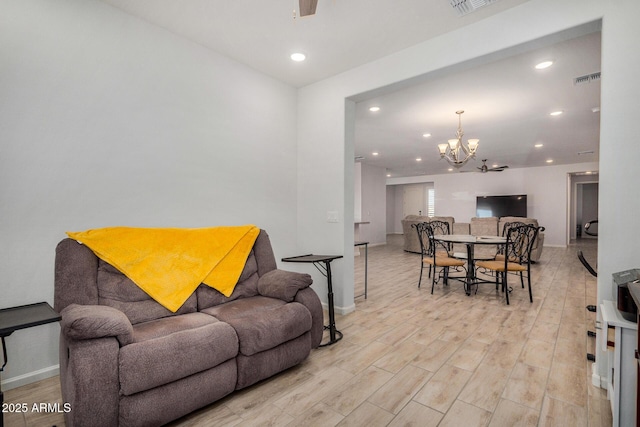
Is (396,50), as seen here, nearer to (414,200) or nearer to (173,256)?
(173,256)

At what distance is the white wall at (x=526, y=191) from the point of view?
9906mm

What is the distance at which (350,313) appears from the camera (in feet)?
11.5

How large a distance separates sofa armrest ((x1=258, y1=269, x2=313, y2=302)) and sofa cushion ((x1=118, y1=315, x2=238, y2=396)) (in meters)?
0.55

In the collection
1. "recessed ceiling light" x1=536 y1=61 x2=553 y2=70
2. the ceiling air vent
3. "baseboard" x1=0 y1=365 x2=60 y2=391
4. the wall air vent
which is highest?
the ceiling air vent

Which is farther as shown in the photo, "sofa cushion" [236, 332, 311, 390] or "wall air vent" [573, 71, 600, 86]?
"wall air vent" [573, 71, 600, 86]

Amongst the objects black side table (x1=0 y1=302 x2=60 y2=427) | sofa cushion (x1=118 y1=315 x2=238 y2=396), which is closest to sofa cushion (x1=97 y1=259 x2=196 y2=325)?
sofa cushion (x1=118 y1=315 x2=238 y2=396)

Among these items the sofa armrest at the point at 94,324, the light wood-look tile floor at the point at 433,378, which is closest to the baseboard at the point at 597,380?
the light wood-look tile floor at the point at 433,378

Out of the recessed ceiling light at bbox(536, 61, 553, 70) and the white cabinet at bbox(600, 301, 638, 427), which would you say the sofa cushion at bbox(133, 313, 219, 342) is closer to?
the white cabinet at bbox(600, 301, 638, 427)

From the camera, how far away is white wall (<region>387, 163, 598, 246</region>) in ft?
32.5

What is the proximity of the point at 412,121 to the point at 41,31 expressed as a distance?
4.70 metres

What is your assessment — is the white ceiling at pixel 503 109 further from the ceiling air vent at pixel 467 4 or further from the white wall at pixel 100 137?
the white wall at pixel 100 137

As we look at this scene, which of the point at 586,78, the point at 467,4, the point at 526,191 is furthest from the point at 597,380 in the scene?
the point at 526,191

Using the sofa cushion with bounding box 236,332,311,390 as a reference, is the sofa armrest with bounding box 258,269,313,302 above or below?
above

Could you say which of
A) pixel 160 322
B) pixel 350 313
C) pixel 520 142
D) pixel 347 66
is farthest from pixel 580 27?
pixel 520 142
